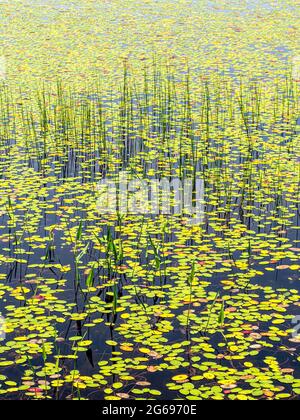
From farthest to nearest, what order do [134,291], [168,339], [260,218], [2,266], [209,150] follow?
[209,150] → [260,218] → [2,266] → [134,291] → [168,339]

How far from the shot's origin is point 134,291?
3705 millimetres

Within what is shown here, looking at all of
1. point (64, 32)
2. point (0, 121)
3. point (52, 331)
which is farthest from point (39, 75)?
point (52, 331)

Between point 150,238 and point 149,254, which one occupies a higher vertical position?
point 150,238

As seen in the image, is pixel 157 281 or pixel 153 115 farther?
pixel 153 115

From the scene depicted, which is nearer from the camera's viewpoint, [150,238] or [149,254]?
[150,238]

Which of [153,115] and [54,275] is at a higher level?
[153,115]

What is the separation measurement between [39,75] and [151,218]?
398cm

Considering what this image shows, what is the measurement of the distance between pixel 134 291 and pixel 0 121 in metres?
3.33

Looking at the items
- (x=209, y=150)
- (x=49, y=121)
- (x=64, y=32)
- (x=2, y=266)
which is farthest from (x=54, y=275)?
(x=64, y=32)

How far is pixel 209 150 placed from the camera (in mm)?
5648
